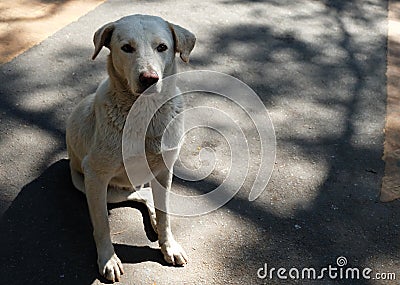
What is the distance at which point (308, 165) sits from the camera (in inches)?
167

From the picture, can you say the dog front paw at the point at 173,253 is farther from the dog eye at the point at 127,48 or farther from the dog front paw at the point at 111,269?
the dog eye at the point at 127,48

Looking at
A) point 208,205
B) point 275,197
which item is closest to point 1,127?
point 208,205

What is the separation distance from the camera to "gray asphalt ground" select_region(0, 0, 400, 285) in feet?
11.1

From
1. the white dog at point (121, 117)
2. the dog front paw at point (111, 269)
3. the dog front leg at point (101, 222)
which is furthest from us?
the dog front paw at point (111, 269)

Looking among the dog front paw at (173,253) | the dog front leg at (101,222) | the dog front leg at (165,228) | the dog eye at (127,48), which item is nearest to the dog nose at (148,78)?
the dog eye at (127,48)

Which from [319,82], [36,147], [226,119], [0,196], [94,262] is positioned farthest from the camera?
[319,82]

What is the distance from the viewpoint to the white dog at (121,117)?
2.84 metres

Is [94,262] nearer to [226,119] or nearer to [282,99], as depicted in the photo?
[226,119]

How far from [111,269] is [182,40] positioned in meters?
1.32

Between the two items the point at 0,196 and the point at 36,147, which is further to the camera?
the point at 36,147

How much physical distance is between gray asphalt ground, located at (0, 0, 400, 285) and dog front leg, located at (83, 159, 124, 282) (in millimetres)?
88

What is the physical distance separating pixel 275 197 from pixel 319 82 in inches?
71.5

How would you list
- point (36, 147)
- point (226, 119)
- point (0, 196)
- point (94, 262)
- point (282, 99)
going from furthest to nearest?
point (282, 99)
point (226, 119)
point (36, 147)
point (0, 196)
point (94, 262)

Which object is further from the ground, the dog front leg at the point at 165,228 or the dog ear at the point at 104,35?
the dog ear at the point at 104,35
